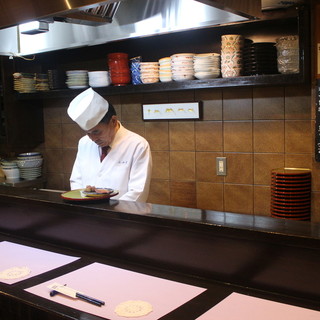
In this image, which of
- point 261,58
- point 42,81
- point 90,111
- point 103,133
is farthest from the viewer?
point 42,81

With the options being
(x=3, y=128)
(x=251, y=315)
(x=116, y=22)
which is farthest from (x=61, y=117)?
(x=251, y=315)

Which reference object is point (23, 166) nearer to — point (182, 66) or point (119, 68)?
point (119, 68)

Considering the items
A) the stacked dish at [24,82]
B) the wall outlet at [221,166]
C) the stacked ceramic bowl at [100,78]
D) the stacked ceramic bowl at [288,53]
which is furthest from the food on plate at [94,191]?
the stacked dish at [24,82]

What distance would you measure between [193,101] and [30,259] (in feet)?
7.02

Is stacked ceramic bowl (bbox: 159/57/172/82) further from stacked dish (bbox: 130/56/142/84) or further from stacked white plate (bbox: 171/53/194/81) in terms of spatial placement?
stacked dish (bbox: 130/56/142/84)

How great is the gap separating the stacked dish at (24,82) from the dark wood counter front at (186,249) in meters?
2.55

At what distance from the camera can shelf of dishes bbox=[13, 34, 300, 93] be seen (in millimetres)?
3018

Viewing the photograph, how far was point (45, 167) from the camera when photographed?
4828 millimetres

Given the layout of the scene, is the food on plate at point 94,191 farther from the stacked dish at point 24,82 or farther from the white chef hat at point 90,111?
the stacked dish at point 24,82

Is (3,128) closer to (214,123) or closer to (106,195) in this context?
(214,123)

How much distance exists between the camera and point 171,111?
383cm

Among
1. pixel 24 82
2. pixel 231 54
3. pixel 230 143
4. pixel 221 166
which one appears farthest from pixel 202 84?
pixel 24 82

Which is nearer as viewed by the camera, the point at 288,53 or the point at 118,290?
the point at 118,290

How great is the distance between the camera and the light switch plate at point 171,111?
3729mm
